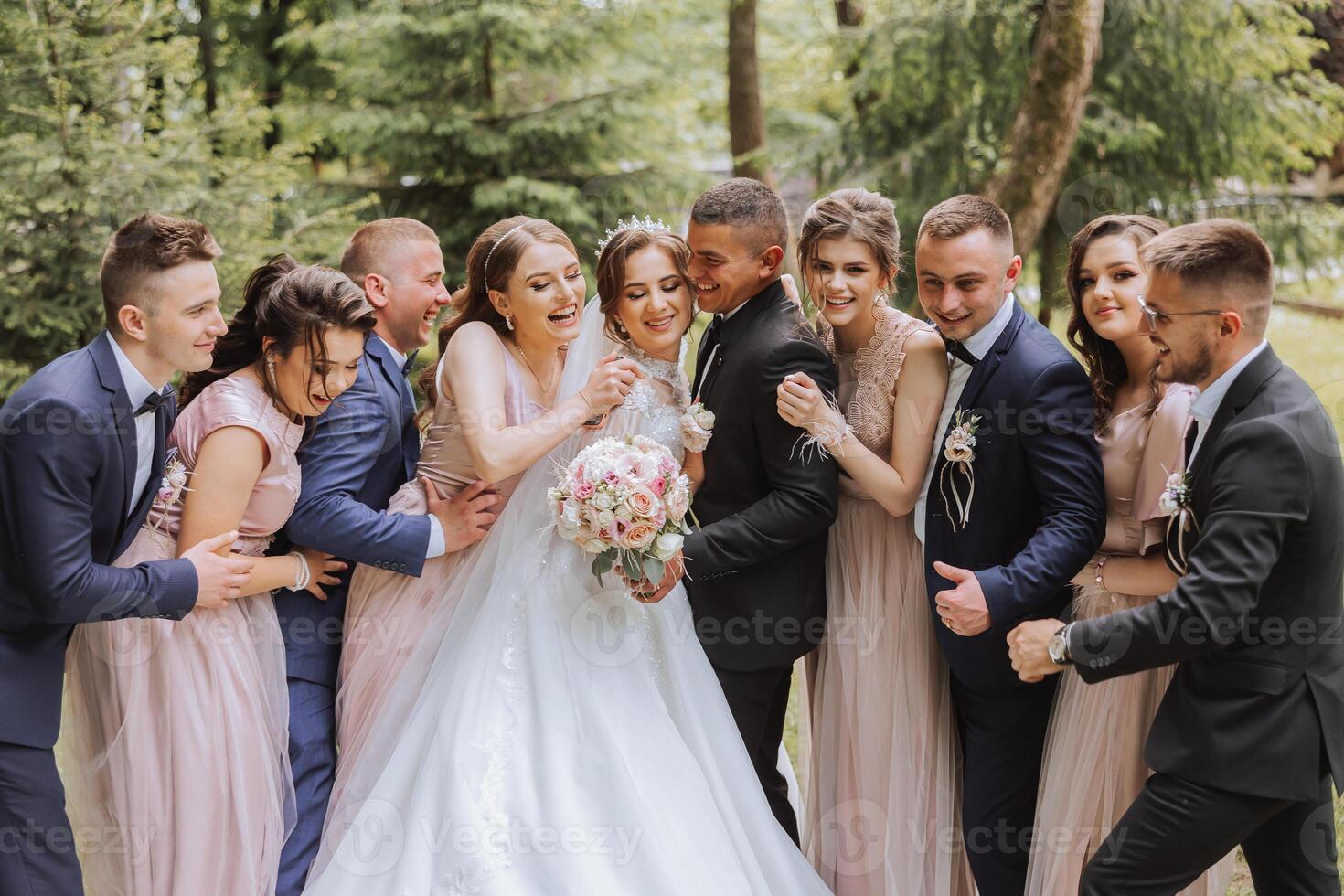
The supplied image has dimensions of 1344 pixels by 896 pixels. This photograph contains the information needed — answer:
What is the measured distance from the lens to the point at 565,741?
147 inches

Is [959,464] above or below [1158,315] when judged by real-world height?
below

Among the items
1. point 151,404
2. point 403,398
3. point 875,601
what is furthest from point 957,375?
A: point 151,404

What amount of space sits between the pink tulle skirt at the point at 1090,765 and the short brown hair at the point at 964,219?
1201 mm

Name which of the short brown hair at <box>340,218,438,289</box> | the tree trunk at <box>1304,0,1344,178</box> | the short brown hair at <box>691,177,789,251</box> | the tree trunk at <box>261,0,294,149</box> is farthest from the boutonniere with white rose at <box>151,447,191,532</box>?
the tree trunk at <box>261,0,294,149</box>

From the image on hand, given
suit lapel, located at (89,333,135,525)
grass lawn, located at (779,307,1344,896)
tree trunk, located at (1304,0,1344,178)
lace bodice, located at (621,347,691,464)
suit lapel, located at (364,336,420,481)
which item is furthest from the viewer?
grass lawn, located at (779,307,1344,896)

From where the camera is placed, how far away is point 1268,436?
2.88 m

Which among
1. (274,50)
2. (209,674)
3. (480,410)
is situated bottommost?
(209,674)

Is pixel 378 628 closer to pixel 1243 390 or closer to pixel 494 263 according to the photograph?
pixel 494 263

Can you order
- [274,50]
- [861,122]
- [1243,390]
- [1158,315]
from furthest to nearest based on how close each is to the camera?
[274,50]
[861,122]
[1158,315]
[1243,390]

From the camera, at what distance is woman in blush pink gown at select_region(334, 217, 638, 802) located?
3.92m

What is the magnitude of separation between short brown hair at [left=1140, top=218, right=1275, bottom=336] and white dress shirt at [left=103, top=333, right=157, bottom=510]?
9.65ft

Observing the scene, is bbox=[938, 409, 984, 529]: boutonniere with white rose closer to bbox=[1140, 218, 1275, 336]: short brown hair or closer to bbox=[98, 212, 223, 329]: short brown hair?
bbox=[1140, 218, 1275, 336]: short brown hair

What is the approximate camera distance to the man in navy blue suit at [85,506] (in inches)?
128

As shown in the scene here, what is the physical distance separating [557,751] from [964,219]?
6.93ft
